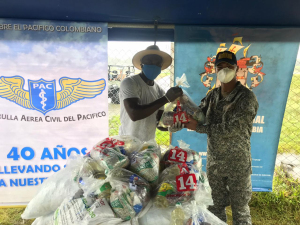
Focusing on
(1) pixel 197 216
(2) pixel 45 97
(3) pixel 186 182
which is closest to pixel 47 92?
(2) pixel 45 97

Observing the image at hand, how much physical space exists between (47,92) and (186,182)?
1.99 meters

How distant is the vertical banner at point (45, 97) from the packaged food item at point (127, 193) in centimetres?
157

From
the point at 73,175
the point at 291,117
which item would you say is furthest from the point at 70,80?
the point at 291,117

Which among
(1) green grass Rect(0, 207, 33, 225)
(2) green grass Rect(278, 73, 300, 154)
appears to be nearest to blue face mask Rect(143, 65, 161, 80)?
(1) green grass Rect(0, 207, 33, 225)

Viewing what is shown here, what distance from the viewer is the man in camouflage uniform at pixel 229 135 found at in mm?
1731

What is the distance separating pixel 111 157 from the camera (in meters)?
1.03

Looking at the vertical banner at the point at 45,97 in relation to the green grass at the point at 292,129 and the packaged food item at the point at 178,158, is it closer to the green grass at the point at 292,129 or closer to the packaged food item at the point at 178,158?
the packaged food item at the point at 178,158

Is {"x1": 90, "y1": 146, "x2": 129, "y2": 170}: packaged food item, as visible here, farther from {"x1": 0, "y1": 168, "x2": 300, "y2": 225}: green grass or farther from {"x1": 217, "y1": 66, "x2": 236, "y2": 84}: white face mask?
{"x1": 0, "y1": 168, "x2": 300, "y2": 225}: green grass

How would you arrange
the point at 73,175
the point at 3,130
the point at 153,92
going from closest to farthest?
the point at 73,175 < the point at 153,92 < the point at 3,130

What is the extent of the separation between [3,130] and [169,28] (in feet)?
7.41

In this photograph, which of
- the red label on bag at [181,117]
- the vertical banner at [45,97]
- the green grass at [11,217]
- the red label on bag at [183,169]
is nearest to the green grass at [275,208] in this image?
the green grass at [11,217]

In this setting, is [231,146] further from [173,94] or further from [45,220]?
[45,220]

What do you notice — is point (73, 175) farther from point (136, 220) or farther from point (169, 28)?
point (169, 28)

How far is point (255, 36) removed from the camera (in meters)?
2.32
